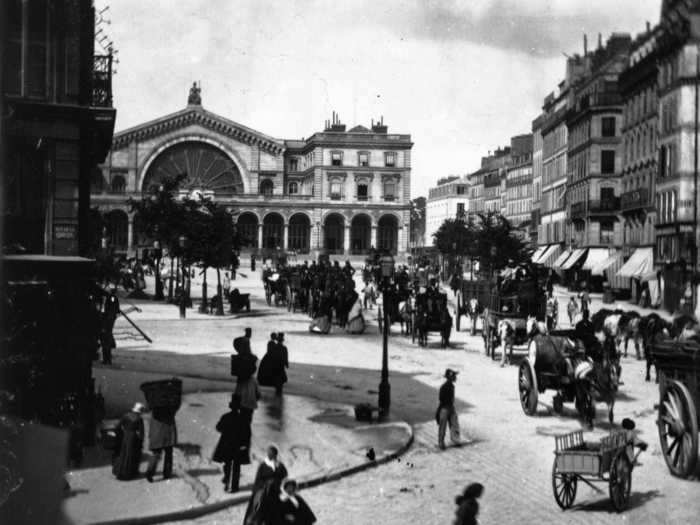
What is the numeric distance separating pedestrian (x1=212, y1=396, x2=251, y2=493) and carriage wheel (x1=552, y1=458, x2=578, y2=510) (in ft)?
14.1

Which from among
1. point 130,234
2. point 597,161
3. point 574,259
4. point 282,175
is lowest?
point 574,259

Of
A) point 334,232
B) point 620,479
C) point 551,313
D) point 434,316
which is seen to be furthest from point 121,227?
point 620,479

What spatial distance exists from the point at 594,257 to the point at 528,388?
36.1 meters

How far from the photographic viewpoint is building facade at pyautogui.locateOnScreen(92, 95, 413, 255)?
105 meters

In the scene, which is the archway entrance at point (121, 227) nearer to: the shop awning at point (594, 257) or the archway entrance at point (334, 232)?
the archway entrance at point (334, 232)

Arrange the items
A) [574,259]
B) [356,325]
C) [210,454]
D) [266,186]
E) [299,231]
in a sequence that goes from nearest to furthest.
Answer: [210,454] → [356,325] → [574,259] → [299,231] → [266,186]

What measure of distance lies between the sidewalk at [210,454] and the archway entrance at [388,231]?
288ft

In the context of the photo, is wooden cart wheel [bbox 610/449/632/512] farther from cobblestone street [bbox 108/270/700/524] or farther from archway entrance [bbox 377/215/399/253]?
archway entrance [bbox 377/215/399/253]

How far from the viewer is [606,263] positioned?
Answer: 50781mm

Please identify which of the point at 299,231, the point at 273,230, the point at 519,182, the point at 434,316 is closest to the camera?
the point at 434,316

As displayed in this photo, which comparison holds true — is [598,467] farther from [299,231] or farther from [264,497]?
[299,231]

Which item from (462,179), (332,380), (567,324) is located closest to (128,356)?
(332,380)

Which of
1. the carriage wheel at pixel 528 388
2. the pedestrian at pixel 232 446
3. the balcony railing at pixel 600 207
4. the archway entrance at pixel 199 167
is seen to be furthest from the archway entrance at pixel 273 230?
the pedestrian at pixel 232 446

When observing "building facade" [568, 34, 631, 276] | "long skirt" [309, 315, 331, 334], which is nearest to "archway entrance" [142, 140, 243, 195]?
"building facade" [568, 34, 631, 276]
